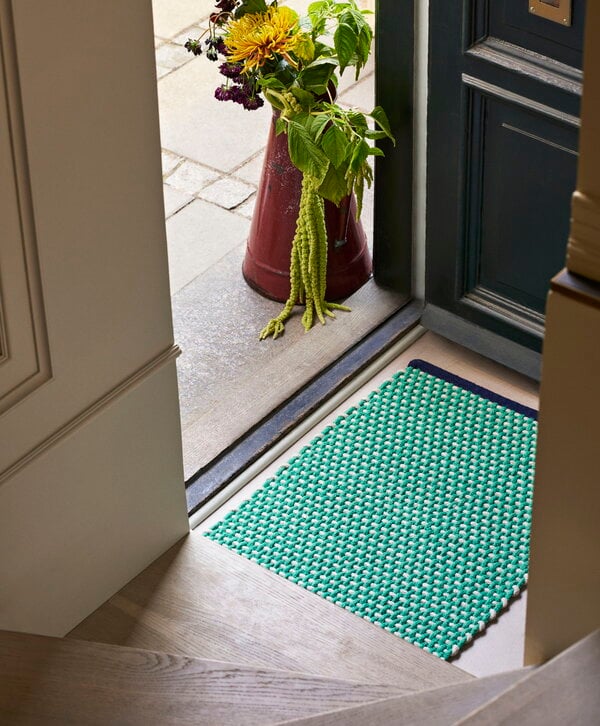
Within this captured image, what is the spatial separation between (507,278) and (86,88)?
1416mm

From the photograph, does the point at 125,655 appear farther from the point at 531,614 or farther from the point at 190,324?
the point at 190,324

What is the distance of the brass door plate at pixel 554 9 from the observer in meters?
2.46

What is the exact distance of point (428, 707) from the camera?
1301 mm

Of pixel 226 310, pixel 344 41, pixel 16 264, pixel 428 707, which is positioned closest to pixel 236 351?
pixel 226 310

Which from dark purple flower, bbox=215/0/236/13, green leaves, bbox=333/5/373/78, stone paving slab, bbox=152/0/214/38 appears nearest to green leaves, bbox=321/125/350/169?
green leaves, bbox=333/5/373/78

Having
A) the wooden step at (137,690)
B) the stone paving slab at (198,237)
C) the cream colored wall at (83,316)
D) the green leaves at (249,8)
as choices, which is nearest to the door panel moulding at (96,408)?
the cream colored wall at (83,316)

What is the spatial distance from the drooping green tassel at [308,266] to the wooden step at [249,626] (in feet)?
2.78

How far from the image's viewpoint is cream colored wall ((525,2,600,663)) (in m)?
1.01

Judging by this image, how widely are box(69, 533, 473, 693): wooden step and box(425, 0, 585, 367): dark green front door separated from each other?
929 millimetres

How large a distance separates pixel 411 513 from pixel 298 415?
1.34 ft

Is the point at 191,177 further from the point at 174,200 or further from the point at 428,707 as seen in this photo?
the point at 428,707

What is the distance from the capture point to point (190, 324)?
327 centimetres

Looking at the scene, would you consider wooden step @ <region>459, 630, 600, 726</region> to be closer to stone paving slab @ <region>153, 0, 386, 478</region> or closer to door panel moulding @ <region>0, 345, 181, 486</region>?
door panel moulding @ <region>0, 345, 181, 486</region>

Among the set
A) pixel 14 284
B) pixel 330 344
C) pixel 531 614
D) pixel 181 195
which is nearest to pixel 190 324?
pixel 330 344
